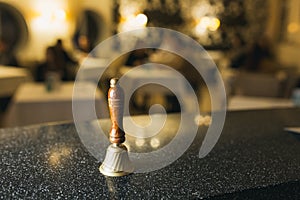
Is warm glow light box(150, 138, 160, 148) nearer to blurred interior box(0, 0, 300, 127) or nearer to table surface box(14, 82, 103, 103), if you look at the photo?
table surface box(14, 82, 103, 103)

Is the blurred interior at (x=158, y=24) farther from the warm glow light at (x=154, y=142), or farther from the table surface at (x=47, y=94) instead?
the warm glow light at (x=154, y=142)

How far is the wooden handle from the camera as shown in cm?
83

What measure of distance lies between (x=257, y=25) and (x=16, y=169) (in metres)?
6.50

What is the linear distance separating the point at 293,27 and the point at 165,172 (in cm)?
592

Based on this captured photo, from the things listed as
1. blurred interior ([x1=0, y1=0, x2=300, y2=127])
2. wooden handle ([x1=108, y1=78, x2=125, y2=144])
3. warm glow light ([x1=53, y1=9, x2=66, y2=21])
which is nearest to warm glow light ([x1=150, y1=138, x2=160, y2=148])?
wooden handle ([x1=108, y1=78, x2=125, y2=144])

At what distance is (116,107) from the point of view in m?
0.84

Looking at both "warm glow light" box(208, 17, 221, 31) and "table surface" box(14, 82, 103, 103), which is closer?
"table surface" box(14, 82, 103, 103)

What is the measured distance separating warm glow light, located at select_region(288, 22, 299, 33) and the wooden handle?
5.89 m

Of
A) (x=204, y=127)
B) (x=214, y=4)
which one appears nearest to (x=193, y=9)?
(x=214, y=4)

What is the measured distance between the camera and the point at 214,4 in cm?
677

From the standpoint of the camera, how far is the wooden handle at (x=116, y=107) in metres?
0.83

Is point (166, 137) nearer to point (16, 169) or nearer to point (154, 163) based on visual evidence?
point (154, 163)

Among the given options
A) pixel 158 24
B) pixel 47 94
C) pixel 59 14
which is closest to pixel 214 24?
pixel 158 24

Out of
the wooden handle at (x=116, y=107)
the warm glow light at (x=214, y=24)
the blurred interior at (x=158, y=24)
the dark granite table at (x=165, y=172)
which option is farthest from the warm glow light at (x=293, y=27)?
the wooden handle at (x=116, y=107)
